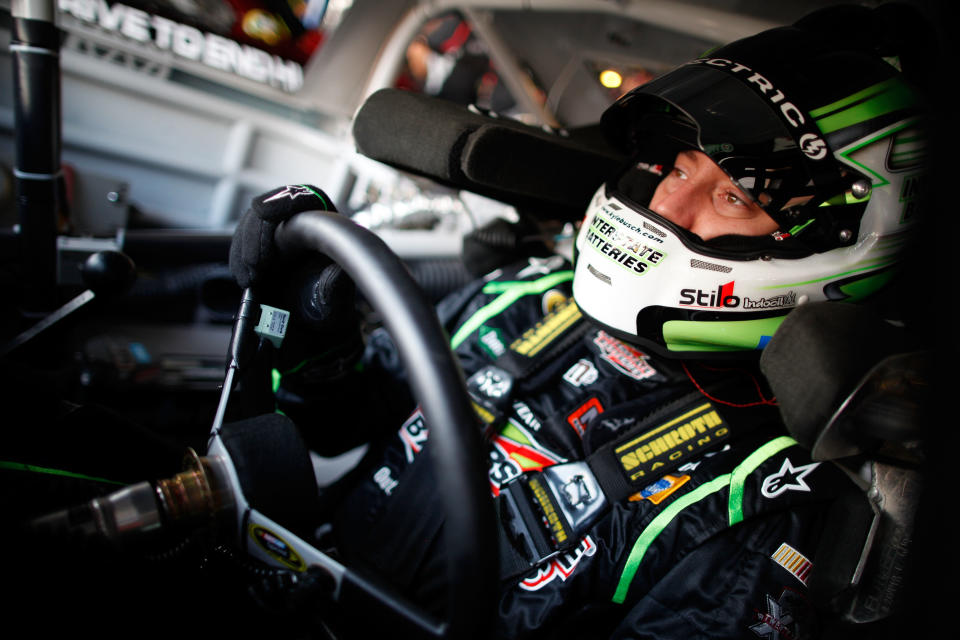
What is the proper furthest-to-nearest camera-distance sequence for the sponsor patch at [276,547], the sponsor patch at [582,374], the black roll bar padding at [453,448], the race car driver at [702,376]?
the sponsor patch at [582,374], the race car driver at [702,376], the sponsor patch at [276,547], the black roll bar padding at [453,448]

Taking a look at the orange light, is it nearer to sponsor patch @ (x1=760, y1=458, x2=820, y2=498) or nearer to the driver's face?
the driver's face

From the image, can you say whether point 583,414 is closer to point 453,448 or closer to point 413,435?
point 413,435

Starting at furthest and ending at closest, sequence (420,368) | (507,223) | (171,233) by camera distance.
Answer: (171,233) < (507,223) < (420,368)

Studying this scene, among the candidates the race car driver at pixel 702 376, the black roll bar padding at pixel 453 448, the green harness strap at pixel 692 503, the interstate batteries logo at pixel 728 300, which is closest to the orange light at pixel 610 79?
the race car driver at pixel 702 376

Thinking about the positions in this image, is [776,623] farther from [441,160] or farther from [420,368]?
[441,160]

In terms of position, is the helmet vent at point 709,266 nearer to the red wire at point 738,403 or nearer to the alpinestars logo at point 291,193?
the red wire at point 738,403

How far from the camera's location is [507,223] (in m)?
1.27

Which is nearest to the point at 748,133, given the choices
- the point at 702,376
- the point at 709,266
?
the point at 709,266

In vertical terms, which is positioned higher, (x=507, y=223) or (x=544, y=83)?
(x=544, y=83)

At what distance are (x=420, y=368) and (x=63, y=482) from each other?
0.48 metres

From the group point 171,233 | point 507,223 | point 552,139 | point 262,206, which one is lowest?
point 171,233

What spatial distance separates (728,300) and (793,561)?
0.36 metres

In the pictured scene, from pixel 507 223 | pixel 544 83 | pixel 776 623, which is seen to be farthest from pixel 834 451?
pixel 544 83

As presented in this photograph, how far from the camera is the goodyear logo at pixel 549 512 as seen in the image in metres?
0.80
